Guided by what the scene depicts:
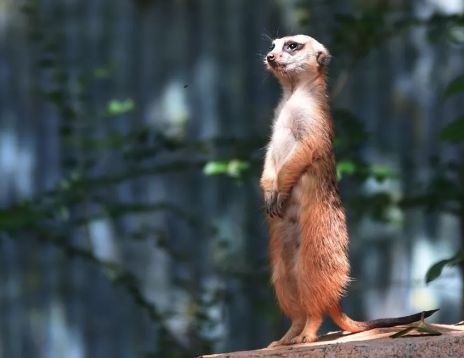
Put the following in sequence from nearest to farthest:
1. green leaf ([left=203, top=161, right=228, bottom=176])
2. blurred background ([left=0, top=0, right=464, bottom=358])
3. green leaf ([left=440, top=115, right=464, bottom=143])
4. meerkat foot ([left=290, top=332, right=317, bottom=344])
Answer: meerkat foot ([left=290, top=332, right=317, bottom=344]), green leaf ([left=440, top=115, right=464, bottom=143]), green leaf ([left=203, top=161, right=228, bottom=176]), blurred background ([left=0, top=0, right=464, bottom=358])

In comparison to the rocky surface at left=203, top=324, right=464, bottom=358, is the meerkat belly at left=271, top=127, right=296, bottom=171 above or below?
above

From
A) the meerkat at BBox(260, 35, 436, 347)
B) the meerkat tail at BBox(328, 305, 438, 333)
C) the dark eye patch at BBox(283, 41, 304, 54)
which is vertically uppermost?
the dark eye patch at BBox(283, 41, 304, 54)

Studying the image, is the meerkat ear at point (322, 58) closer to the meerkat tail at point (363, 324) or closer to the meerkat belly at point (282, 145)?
the meerkat belly at point (282, 145)

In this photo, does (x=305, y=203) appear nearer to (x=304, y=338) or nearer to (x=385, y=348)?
(x=304, y=338)

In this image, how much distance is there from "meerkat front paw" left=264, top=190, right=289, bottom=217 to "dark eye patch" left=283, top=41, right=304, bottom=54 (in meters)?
0.61

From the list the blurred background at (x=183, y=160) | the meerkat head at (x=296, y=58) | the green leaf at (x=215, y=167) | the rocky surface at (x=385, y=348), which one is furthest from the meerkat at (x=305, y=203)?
the blurred background at (x=183, y=160)

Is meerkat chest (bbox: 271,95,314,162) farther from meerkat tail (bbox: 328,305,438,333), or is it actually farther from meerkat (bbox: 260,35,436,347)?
meerkat tail (bbox: 328,305,438,333)

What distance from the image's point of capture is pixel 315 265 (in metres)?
4.64

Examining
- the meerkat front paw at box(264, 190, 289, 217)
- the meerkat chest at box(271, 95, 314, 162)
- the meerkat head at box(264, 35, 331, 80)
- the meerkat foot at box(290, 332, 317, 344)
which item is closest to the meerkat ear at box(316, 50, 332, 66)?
the meerkat head at box(264, 35, 331, 80)

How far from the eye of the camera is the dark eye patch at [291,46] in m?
4.89

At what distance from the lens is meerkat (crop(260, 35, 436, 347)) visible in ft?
15.3

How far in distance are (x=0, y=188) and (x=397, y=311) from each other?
112 inches

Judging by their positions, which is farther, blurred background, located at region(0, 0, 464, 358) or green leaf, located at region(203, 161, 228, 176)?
blurred background, located at region(0, 0, 464, 358)

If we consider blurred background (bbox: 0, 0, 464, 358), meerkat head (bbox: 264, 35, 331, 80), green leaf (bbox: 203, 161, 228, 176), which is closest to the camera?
meerkat head (bbox: 264, 35, 331, 80)
